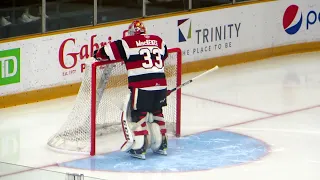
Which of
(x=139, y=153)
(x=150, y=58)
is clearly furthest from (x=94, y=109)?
(x=150, y=58)

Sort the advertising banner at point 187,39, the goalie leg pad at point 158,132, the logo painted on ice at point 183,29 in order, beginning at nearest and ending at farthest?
the goalie leg pad at point 158,132
the advertising banner at point 187,39
the logo painted on ice at point 183,29

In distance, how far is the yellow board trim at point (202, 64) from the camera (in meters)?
10.4

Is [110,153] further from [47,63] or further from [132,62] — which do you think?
[47,63]

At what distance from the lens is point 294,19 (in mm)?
13148

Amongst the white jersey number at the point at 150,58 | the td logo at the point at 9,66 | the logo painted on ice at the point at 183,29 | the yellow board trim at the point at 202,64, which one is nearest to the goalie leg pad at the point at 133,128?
the white jersey number at the point at 150,58

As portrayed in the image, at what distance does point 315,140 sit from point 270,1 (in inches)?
159

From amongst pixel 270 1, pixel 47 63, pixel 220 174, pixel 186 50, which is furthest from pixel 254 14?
pixel 220 174

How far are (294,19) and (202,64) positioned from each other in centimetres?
171

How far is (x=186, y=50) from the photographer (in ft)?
39.2

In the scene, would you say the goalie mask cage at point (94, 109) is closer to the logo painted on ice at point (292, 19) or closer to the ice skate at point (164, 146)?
the ice skate at point (164, 146)

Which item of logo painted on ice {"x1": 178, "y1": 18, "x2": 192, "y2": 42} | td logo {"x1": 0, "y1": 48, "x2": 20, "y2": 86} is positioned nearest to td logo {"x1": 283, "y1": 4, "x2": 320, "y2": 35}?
logo painted on ice {"x1": 178, "y1": 18, "x2": 192, "y2": 42}

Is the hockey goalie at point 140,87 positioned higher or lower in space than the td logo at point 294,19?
lower

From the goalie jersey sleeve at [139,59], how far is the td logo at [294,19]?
4.96 meters

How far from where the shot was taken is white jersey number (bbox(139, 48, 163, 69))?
27.3 ft
